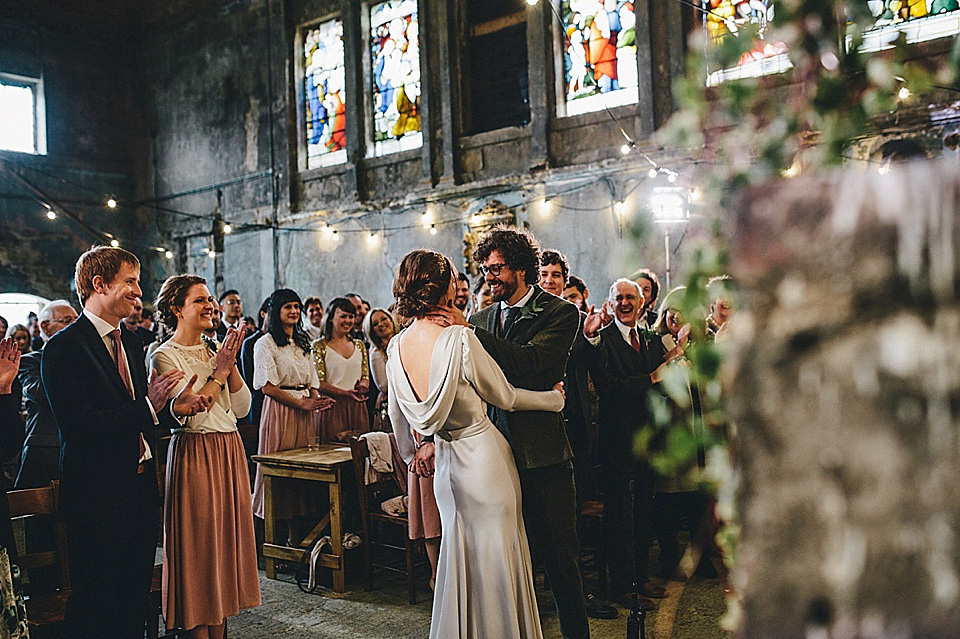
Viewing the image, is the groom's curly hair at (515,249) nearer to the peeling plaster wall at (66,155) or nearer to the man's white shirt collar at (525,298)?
the man's white shirt collar at (525,298)

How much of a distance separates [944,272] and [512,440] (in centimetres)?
268

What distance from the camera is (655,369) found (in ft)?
15.8

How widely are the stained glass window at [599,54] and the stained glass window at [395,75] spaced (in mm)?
2618

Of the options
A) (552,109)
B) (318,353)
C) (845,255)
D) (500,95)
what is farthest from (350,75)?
(845,255)

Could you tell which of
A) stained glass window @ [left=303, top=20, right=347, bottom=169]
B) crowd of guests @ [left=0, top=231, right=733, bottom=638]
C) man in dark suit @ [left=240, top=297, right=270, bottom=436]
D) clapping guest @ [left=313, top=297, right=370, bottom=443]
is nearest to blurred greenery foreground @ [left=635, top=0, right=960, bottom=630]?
crowd of guests @ [left=0, top=231, right=733, bottom=638]

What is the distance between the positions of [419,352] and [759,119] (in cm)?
233

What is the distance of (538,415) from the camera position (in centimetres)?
348

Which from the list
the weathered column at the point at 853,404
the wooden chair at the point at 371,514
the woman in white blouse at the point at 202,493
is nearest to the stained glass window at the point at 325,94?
the wooden chair at the point at 371,514

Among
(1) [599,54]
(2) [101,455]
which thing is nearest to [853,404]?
(2) [101,455]

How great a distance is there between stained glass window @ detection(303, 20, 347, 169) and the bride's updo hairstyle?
1075 cm

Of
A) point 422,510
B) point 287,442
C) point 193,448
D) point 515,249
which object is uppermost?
point 515,249

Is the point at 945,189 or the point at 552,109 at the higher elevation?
the point at 552,109

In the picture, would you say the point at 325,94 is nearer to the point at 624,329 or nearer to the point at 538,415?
the point at 624,329

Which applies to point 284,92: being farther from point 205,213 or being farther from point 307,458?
point 307,458
